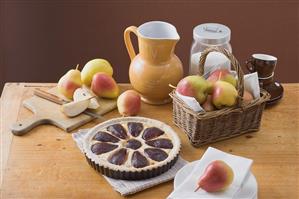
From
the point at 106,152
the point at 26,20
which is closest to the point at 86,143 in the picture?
the point at 106,152

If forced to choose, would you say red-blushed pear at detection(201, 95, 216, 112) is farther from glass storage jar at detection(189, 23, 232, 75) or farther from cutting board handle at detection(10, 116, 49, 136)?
cutting board handle at detection(10, 116, 49, 136)

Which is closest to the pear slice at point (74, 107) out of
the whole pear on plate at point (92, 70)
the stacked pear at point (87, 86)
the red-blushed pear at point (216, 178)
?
the stacked pear at point (87, 86)

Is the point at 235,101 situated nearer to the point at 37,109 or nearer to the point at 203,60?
the point at 203,60

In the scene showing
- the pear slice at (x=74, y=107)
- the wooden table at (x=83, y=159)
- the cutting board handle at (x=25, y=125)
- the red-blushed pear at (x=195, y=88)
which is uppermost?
the red-blushed pear at (x=195, y=88)

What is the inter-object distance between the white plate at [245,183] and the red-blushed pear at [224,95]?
0.19m

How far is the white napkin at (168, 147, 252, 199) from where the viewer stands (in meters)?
1.23

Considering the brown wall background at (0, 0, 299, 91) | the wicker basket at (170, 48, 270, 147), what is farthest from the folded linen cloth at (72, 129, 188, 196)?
the brown wall background at (0, 0, 299, 91)

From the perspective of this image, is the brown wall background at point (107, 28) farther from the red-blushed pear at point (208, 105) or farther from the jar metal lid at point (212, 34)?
the red-blushed pear at point (208, 105)

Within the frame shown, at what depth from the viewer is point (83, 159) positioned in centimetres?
140

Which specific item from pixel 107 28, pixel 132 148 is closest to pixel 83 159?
pixel 132 148

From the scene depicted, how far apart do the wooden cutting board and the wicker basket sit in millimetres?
221

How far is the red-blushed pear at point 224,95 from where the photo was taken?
1.41m

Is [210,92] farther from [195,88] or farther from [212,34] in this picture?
[212,34]

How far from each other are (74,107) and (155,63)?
25 centimetres
